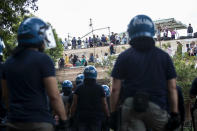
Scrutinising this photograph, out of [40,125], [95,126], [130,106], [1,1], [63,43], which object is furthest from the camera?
[63,43]

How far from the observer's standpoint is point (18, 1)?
51.5 feet

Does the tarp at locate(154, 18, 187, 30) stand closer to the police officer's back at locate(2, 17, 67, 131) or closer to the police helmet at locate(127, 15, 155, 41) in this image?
the police helmet at locate(127, 15, 155, 41)

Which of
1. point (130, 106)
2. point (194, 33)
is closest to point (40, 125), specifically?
point (130, 106)

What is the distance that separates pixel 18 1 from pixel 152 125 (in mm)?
12471

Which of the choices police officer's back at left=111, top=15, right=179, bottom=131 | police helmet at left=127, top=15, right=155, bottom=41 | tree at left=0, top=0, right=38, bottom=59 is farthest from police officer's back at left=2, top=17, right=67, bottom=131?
tree at left=0, top=0, right=38, bottom=59

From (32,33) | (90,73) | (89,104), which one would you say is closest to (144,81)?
(32,33)

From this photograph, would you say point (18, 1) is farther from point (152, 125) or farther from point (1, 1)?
point (152, 125)

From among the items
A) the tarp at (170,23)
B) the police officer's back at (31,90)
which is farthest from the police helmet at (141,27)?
the tarp at (170,23)

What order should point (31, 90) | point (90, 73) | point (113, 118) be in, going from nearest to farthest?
point (31, 90), point (113, 118), point (90, 73)

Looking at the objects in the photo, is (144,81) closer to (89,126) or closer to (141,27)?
(141,27)

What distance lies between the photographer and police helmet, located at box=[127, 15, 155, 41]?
4457 mm

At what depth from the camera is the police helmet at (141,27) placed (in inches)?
175

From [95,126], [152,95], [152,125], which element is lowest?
[95,126]

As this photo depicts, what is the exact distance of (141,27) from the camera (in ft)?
14.6
